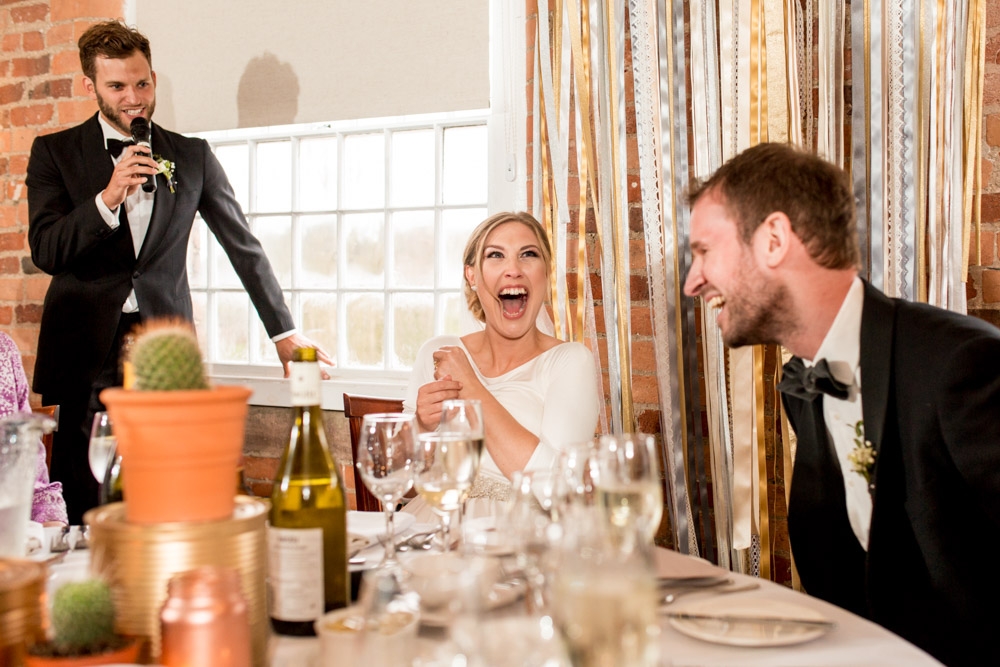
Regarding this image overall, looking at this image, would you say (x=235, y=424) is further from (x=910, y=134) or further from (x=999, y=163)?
(x=999, y=163)

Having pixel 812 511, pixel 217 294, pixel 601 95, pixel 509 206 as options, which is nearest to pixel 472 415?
pixel 812 511

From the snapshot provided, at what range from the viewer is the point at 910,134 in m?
1.99

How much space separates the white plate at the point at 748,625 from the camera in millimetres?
931

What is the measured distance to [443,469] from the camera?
1.17 metres

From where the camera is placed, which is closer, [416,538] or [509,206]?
[416,538]

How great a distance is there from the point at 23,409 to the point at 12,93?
80.2 inches

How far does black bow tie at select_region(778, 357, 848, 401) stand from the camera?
150 centimetres

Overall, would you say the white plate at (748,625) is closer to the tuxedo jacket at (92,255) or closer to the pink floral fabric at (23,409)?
the pink floral fabric at (23,409)

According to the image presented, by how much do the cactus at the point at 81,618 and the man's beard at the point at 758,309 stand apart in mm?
1210

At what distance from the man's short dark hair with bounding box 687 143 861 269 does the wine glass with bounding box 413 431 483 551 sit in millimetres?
752

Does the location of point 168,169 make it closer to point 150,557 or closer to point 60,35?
point 60,35

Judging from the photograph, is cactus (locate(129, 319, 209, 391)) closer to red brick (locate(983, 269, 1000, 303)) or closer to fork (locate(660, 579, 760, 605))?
fork (locate(660, 579, 760, 605))

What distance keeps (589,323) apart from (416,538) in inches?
47.2

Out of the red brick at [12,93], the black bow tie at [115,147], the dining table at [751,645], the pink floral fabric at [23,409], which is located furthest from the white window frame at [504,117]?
the dining table at [751,645]
